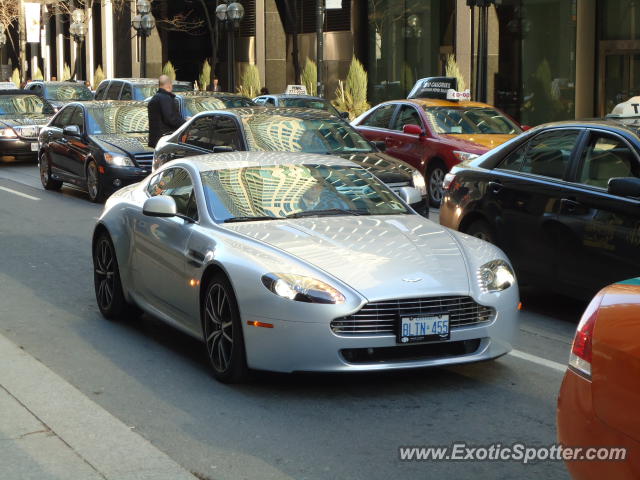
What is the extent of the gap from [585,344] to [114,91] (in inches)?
1041

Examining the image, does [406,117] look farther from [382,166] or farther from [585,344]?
[585,344]

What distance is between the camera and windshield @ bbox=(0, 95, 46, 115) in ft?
92.7

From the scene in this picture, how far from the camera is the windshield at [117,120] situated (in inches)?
774

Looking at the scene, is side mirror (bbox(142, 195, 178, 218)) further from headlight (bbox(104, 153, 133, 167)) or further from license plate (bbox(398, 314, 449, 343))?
headlight (bbox(104, 153, 133, 167))

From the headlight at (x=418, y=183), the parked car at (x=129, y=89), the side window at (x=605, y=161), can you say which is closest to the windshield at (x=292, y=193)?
the side window at (x=605, y=161)

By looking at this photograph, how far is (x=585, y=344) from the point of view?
13.9 feet

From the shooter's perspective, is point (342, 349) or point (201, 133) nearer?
point (342, 349)

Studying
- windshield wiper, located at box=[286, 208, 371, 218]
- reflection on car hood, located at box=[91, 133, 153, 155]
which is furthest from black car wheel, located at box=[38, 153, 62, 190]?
windshield wiper, located at box=[286, 208, 371, 218]

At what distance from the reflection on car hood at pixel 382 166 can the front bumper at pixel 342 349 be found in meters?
6.86

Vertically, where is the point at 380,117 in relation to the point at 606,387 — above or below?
above

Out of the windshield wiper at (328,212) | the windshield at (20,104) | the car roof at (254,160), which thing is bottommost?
the windshield wiper at (328,212)

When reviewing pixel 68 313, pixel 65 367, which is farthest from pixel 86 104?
pixel 65 367

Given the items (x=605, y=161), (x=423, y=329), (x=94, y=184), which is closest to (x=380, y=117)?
(x=94, y=184)

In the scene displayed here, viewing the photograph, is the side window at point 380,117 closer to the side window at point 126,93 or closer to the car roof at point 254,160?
the side window at point 126,93
